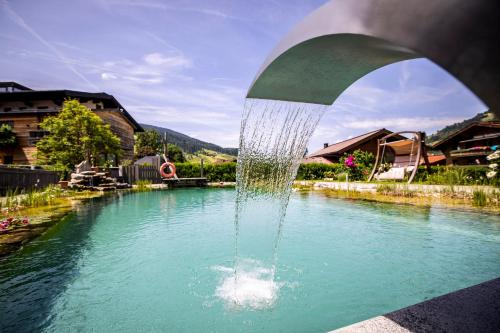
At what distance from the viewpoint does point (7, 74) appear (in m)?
30.7

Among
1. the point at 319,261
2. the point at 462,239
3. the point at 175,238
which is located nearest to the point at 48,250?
the point at 175,238

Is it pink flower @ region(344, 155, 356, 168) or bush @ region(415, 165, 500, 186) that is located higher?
pink flower @ region(344, 155, 356, 168)

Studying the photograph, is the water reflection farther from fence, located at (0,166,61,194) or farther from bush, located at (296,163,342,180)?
bush, located at (296,163,342,180)

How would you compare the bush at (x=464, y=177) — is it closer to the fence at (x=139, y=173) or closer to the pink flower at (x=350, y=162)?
the pink flower at (x=350, y=162)

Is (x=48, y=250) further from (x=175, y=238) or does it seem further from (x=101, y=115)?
(x=101, y=115)

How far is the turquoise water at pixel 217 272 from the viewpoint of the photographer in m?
2.94

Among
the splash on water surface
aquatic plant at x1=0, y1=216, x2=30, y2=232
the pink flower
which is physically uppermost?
the pink flower

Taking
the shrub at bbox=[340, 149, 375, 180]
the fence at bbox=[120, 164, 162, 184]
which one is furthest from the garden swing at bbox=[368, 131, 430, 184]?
the fence at bbox=[120, 164, 162, 184]

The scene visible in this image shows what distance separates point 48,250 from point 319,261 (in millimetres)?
4979

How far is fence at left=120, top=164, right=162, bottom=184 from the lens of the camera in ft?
68.6

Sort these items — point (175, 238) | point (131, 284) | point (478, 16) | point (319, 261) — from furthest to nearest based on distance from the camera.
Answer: point (175, 238) < point (319, 261) < point (131, 284) < point (478, 16)

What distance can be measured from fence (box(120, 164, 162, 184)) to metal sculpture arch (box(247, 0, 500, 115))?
70.7 feet

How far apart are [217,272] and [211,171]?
20.3 m

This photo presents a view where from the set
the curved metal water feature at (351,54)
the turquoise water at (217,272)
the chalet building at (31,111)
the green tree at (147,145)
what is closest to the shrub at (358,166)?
the turquoise water at (217,272)
